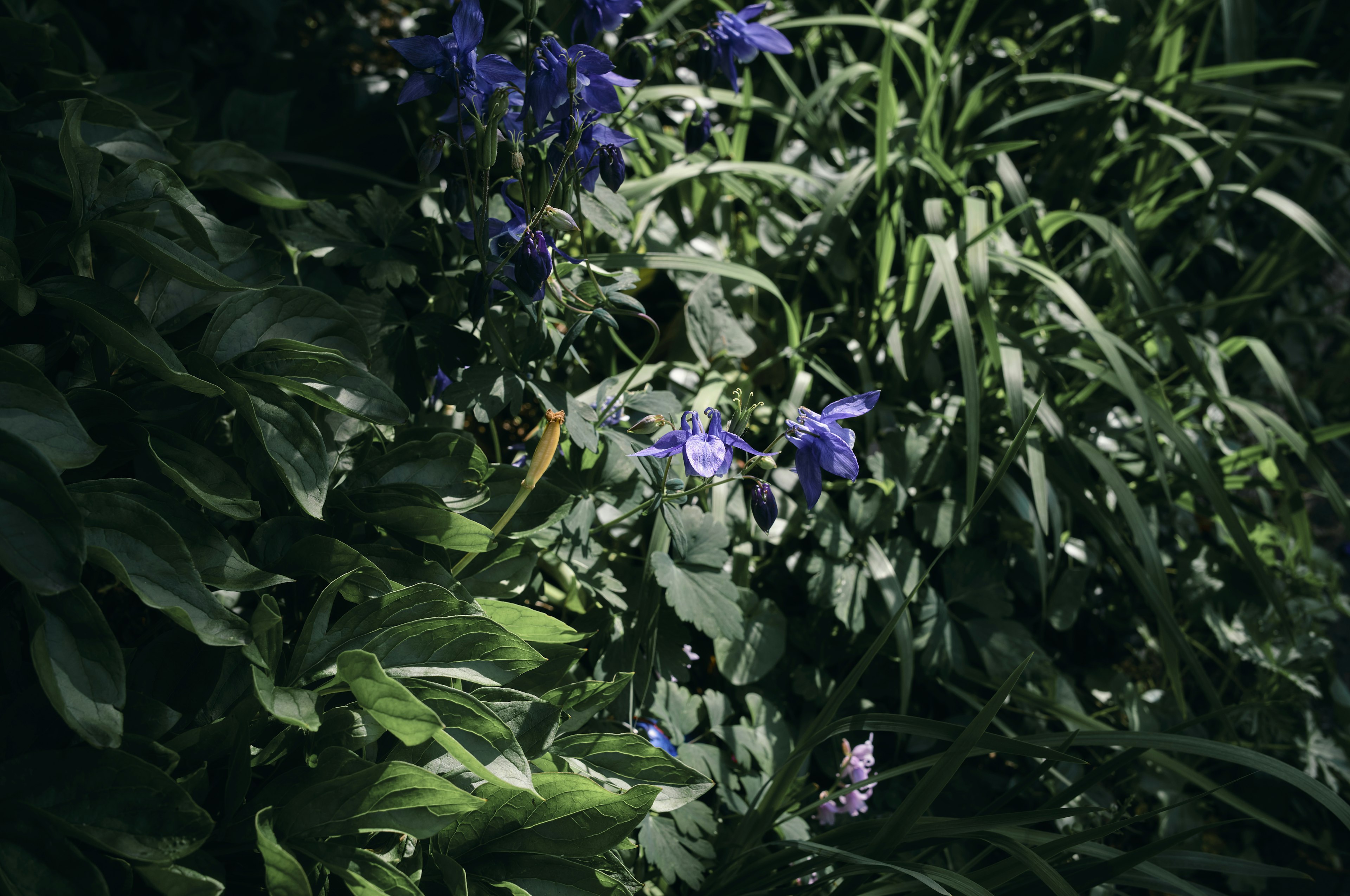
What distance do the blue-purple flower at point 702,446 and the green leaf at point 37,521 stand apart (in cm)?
48

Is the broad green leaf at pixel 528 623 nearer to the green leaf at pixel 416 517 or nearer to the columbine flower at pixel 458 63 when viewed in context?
the green leaf at pixel 416 517

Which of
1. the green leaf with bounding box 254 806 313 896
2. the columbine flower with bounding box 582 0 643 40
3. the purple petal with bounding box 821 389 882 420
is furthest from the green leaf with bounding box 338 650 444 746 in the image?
the columbine flower with bounding box 582 0 643 40

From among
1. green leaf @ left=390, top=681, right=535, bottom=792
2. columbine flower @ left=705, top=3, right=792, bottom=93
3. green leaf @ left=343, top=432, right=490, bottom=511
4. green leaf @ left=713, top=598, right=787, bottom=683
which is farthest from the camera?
green leaf @ left=713, top=598, right=787, bottom=683

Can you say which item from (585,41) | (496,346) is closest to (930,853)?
(496,346)

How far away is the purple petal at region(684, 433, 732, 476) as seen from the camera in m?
0.78

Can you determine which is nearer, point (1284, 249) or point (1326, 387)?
point (1284, 249)

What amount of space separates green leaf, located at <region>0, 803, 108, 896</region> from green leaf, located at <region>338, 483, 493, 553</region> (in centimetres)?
37

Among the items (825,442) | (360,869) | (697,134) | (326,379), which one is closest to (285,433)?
(326,379)

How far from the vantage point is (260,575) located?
2.48 ft

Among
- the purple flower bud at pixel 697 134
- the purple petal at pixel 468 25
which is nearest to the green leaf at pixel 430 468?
the purple petal at pixel 468 25

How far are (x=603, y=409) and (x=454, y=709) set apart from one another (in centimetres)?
48

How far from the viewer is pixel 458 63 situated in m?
0.88

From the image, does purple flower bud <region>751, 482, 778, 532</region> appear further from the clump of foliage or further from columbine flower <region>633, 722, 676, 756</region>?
columbine flower <region>633, 722, 676, 756</region>

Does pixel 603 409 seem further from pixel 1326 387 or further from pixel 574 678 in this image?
pixel 1326 387
